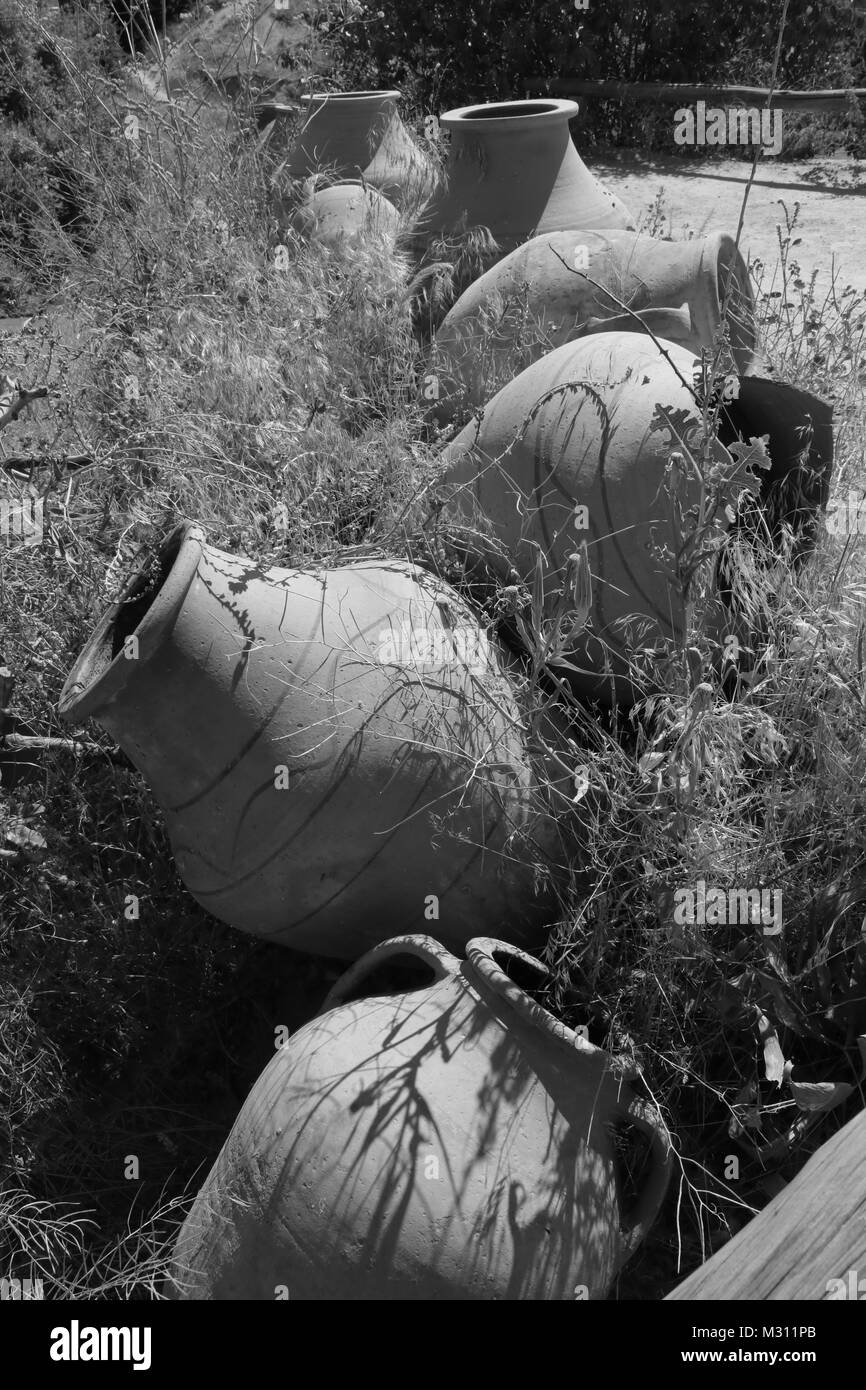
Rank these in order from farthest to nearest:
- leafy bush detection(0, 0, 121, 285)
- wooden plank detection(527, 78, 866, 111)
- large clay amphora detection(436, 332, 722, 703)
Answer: wooden plank detection(527, 78, 866, 111)
leafy bush detection(0, 0, 121, 285)
large clay amphora detection(436, 332, 722, 703)

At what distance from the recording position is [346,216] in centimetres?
461

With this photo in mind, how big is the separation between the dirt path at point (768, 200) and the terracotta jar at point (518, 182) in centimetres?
72

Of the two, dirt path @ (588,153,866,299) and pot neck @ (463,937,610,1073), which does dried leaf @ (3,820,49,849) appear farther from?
dirt path @ (588,153,866,299)

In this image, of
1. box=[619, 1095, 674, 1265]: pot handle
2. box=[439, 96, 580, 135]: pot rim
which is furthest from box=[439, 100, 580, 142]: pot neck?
box=[619, 1095, 674, 1265]: pot handle

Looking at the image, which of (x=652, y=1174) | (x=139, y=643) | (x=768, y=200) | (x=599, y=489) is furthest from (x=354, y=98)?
(x=652, y=1174)

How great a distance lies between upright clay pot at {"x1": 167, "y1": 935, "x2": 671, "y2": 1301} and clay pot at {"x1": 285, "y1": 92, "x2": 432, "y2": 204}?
4.19 meters

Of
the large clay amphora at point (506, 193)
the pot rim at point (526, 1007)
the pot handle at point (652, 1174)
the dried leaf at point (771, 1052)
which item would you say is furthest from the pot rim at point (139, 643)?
the large clay amphora at point (506, 193)

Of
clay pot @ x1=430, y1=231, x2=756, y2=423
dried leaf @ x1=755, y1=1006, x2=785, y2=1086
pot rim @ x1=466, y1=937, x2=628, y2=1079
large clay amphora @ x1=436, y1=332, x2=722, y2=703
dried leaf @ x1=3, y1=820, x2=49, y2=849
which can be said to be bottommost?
dried leaf @ x1=755, y1=1006, x2=785, y2=1086

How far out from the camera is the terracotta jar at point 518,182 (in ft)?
13.8

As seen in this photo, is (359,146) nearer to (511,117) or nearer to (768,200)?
(511,117)

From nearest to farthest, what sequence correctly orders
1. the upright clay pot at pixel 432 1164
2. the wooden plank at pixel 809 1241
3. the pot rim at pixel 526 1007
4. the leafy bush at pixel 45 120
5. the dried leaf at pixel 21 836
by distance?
the wooden plank at pixel 809 1241
the upright clay pot at pixel 432 1164
the pot rim at pixel 526 1007
the dried leaf at pixel 21 836
the leafy bush at pixel 45 120

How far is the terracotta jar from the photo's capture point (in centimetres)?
420

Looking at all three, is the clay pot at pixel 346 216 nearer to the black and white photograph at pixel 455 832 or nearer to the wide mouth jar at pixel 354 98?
the wide mouth jar at pixel 354 98

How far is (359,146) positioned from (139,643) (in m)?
3.97
